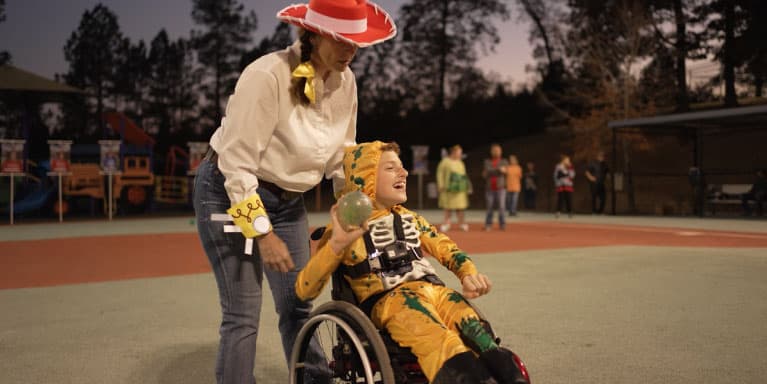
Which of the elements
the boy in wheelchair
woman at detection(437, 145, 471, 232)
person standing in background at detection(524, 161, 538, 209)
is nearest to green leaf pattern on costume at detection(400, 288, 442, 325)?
the boy in wheelchair

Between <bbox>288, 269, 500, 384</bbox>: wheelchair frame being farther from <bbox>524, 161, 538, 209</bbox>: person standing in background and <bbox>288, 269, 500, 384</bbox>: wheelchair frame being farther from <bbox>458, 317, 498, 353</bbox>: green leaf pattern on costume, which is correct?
<bbox>524, 161, 538, 209</bbox>: person standing in background

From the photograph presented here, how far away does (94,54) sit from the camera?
51.2 m

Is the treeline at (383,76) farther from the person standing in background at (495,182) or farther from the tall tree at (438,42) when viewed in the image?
the person standing in background at (495,182)

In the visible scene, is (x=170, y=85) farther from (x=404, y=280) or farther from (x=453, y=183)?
(x=404, y=280)

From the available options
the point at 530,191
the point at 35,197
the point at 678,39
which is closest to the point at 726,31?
the point at 678,39

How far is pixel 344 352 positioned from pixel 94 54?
53.8 metres

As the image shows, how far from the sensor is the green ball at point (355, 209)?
2422 millimetres

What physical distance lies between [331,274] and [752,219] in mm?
19253

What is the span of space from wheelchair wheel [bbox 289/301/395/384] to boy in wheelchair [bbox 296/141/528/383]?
0.37 ft

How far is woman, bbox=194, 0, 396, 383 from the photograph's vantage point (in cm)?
261

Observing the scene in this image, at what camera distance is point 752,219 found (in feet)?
62.5

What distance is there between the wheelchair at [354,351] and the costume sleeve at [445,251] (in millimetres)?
238

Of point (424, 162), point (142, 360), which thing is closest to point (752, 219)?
point (424, 162)

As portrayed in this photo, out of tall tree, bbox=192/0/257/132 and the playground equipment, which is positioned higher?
tall tree, bbox=192/0/257/132
